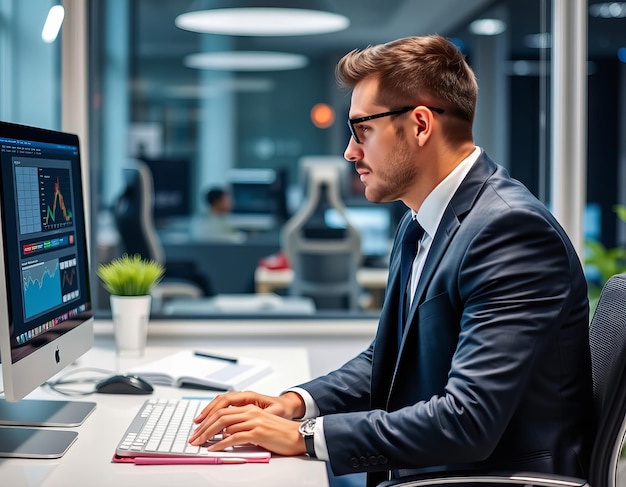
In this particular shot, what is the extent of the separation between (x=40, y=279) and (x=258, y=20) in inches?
121

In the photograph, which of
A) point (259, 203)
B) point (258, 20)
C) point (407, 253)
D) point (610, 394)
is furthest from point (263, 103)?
point (610, 394)

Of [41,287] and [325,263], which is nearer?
[41,287]

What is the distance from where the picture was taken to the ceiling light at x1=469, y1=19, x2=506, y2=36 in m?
7.25

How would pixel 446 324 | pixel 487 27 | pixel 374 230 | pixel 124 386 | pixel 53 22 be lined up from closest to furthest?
pixel 446 324 < pixel 124 386 < pixel 53 22 < pixel 374 230 < pixel 487 27

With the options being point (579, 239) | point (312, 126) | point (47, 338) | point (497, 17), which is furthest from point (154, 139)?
point (47, 338)

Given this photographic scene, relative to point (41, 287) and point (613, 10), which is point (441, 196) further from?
point (613, 10)

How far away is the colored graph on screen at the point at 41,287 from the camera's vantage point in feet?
4.48

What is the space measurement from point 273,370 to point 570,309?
896 millimetres

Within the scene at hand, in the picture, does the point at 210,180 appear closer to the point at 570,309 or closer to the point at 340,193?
the point at 340,193

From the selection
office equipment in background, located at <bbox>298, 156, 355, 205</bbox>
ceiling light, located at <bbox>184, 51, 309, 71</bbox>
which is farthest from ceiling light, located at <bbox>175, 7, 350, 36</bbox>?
ceiling light, located at <bbox>184, 51, 309, 71</bbox>

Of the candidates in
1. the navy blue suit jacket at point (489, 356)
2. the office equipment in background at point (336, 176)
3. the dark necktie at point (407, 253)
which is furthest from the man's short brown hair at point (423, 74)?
the office equipment in background at point (336, 176)

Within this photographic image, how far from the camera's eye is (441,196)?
4.87ft

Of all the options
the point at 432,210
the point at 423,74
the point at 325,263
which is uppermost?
the point at 423,74

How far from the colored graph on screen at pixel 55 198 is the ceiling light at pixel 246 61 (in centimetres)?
636
